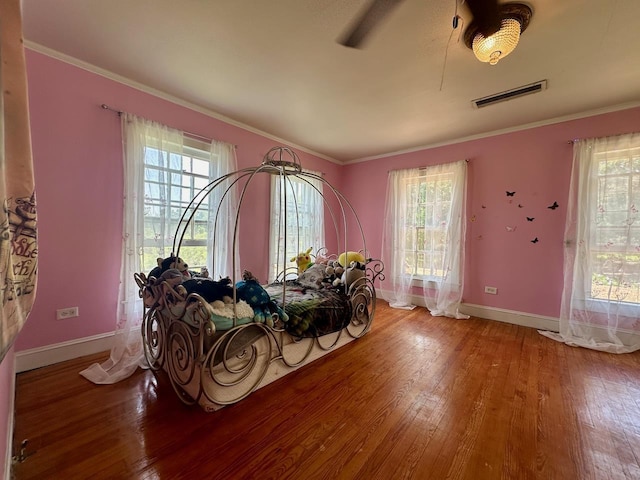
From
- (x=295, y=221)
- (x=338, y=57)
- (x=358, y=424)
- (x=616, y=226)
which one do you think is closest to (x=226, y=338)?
(x=358, y=424)

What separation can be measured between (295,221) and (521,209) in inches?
124

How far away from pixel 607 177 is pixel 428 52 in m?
2.59

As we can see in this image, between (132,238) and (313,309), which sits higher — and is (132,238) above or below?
above

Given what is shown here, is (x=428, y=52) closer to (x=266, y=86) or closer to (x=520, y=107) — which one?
(x=266, y=86)

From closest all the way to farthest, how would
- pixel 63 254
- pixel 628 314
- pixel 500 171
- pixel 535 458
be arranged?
pixel 535 458, pixel 63 254, pixel 628 314, pixel 500 171

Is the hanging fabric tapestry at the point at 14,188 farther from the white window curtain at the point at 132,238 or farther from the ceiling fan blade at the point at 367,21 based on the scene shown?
the white window curtain at the point at 132,238

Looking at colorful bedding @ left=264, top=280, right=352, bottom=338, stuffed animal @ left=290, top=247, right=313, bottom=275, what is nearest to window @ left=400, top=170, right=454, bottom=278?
stuffed animal @ left=290, top=247, right=313, bottom=275

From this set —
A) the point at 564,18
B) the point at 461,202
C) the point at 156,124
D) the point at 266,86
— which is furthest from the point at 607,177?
the point at 156,124

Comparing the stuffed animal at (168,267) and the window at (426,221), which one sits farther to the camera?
the window at (426,221)

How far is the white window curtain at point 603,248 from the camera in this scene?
9.17ft

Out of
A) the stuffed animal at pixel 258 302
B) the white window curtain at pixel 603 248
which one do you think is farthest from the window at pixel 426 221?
the stuffed animal at pixel 258 302

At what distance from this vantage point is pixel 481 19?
1630 mm

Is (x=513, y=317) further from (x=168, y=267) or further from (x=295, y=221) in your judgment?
(x=168, y=267)

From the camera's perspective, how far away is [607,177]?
2922mm
